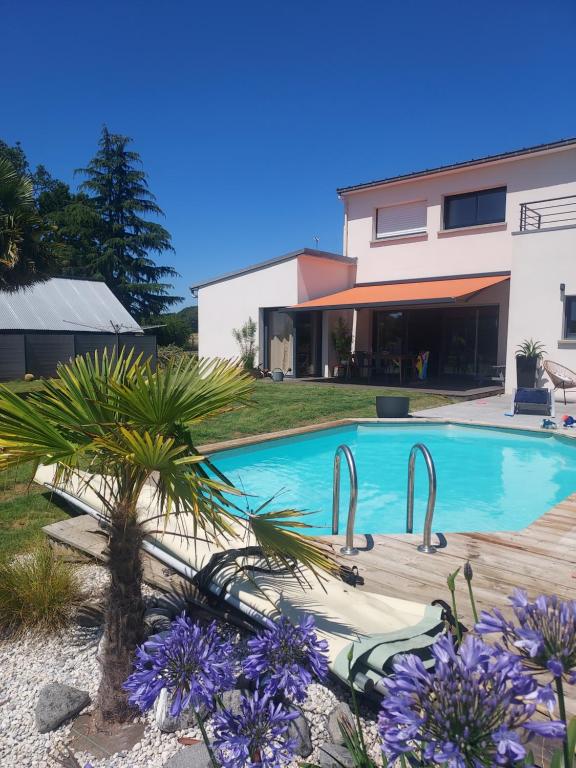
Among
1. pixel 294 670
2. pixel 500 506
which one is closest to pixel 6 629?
pixel 294 670

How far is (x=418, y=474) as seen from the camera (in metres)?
12.8

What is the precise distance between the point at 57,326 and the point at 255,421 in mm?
20702

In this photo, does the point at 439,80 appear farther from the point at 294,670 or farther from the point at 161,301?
the point at 161,301

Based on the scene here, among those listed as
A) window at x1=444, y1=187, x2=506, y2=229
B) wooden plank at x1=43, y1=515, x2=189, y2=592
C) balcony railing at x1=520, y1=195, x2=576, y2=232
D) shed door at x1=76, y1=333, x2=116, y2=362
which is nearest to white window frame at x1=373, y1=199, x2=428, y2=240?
window at x1=444, y1=187, x2=506, y2=229

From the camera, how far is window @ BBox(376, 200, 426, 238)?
26.4 m

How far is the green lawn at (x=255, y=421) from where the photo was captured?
7.28 meters

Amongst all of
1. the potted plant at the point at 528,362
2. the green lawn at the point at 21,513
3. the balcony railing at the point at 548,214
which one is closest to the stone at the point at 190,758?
the green lawn at the point at 21,513

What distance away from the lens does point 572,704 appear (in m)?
3.37

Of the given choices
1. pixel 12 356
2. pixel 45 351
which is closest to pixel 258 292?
pixel 45 351

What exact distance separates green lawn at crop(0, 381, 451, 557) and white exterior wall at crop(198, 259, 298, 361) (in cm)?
534

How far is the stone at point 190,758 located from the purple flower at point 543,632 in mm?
2546

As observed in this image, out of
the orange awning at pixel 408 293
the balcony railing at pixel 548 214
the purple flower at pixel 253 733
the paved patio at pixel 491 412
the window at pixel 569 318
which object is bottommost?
the paved patio at pixel 491 412

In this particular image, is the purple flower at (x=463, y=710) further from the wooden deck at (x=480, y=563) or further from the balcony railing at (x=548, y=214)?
the balcony railing at (x=548, y=214)

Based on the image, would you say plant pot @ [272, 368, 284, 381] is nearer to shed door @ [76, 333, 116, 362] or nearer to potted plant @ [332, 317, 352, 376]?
potted plant @ [332, 317, 352, 376]
